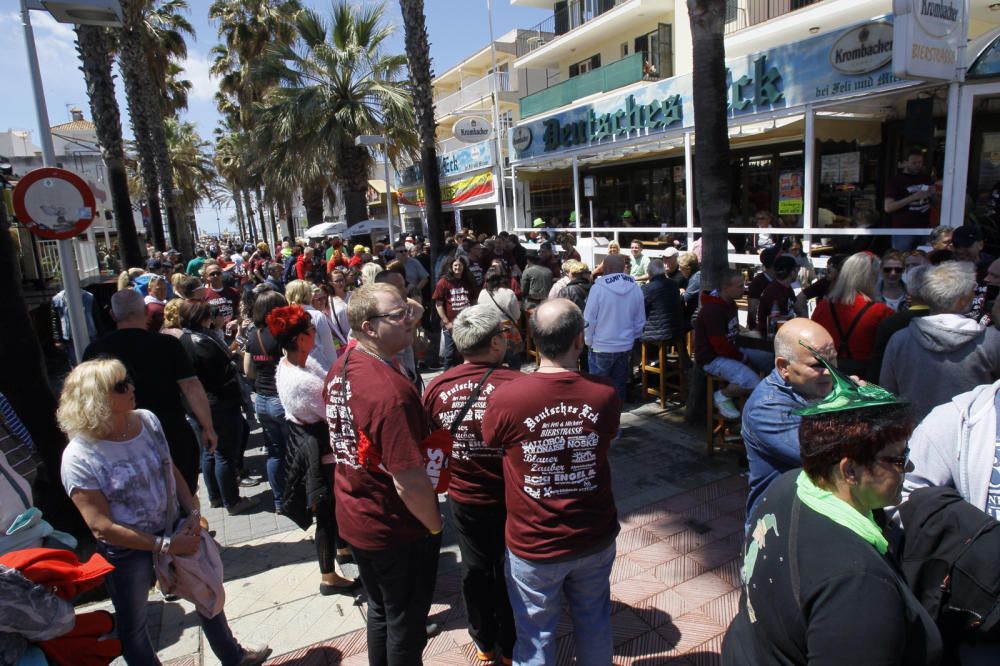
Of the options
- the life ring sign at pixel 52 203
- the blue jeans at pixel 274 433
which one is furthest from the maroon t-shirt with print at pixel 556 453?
the life ring sign at pixel 52 203

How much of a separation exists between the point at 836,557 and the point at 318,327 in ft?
12.0

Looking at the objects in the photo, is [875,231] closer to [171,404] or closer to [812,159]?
[812,159]

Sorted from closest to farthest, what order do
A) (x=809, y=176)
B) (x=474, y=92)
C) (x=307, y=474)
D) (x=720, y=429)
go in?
(x=307, y=474) → (x=720, y=429) → (x=809, y=176) → (x=474, y=92)

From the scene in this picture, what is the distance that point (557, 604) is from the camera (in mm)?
2430

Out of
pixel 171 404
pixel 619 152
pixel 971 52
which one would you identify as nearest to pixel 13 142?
pixel 619 152

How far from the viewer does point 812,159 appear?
8078mm

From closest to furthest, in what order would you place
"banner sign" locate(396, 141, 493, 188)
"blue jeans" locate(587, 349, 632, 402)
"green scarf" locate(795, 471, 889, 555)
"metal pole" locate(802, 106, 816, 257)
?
A: "green scarf" locate(795, 471, 889, 555)
"blue jeans" locate(587, 349, 632, 402)
"metal pole" locate(802, 106, 816, 257)
"banner sign" locate(396, 141, 493, 188)

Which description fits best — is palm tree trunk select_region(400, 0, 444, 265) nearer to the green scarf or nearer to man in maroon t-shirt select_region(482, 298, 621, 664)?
man in maroon t-shirt select_region(482, 298, 621, 664)

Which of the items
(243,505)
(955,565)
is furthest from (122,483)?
(955,565)

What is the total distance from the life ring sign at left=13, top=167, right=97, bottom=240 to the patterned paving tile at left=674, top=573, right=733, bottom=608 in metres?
5.17

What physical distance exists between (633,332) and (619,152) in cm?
855

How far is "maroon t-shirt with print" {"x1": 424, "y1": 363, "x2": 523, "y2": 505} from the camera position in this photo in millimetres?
2695

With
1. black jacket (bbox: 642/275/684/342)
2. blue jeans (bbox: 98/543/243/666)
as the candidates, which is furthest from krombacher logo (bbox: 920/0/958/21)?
blue jeans (bbox: 98/543/243/666)

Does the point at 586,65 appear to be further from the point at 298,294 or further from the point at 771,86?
the point at 298,294
